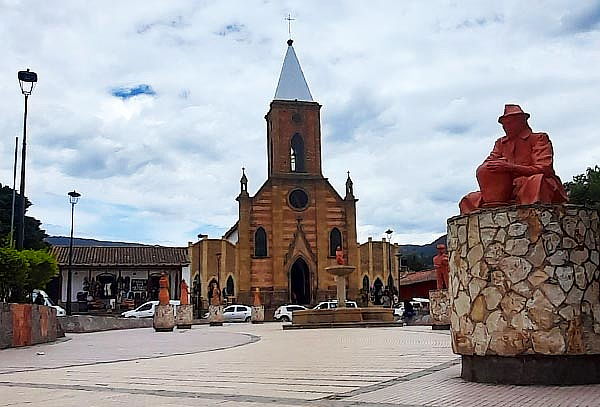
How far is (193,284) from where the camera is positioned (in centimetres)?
4841

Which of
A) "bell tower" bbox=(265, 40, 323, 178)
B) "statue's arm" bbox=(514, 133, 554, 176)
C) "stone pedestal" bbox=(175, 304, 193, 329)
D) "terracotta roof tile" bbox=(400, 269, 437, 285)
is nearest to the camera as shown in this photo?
"statue's arm" bbox=(514, 133, 554, 176)

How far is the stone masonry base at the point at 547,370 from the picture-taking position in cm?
645

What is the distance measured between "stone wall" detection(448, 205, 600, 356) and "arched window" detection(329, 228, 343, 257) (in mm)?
42892

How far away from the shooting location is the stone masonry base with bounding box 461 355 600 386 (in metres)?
6.45

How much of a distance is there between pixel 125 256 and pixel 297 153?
14206mm

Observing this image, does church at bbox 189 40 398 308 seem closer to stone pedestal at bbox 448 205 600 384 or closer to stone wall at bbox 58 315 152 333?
stone wall at bbox 58 315 152 333

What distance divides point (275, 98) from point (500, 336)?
149 feet

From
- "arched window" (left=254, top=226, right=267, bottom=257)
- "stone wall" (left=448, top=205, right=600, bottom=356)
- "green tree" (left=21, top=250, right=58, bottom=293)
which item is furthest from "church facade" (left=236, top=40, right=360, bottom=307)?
"stone wall" (left=448, top=205, right=600, bottom=356)

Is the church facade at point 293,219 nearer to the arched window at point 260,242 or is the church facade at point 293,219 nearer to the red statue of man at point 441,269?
the arched window at point 260,242

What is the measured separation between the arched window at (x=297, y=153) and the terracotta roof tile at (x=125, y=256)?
9882 mm

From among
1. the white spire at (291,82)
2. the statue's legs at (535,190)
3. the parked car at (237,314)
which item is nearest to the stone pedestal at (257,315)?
the parked car at (237,314)

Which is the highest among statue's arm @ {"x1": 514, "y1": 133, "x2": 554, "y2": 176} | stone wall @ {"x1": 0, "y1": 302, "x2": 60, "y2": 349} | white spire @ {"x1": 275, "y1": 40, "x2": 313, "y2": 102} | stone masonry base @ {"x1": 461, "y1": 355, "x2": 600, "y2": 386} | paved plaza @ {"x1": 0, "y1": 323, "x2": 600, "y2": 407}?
white spire @ {"x1": 275, "y1": 40, "x2": 313, "y2": 102}

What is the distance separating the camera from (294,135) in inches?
2005

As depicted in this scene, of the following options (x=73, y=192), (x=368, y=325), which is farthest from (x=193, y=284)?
(x=368, y=325)
